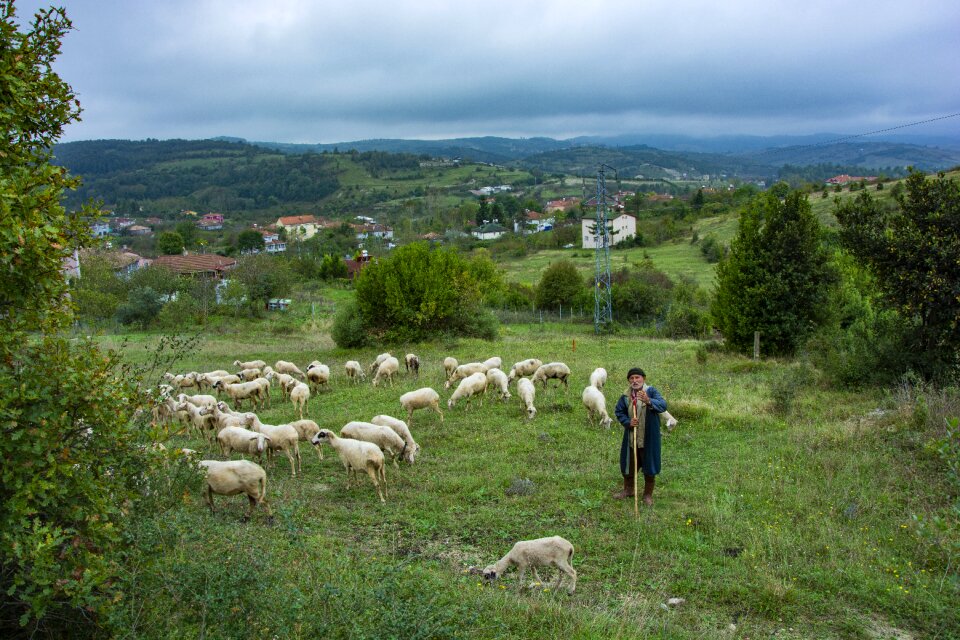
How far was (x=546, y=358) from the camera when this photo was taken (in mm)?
22859

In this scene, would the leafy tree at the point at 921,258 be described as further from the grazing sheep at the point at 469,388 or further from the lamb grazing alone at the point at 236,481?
the lamb grazing alone at the point at 236,481

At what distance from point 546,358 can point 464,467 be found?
12.3 m

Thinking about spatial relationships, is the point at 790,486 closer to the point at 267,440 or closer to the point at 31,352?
the point at 267,440

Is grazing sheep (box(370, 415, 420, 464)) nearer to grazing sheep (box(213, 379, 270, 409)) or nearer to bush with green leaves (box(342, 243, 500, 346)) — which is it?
grazing sheep (box(213, 379, 270, 409))

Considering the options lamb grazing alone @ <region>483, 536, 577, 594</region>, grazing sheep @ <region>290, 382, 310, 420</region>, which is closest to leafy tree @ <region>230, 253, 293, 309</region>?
grazing sheep @ <region>290, 382, 310, 420</region>

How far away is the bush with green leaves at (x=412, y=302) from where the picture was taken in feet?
92.2

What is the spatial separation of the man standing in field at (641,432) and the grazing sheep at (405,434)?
3970mm

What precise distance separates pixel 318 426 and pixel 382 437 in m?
2.31

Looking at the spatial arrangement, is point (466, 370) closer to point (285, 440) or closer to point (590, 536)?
point (285, 440)

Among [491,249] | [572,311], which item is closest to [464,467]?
[572,311]

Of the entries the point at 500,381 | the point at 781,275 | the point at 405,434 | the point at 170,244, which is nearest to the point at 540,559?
the point at 405,434

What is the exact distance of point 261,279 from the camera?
1721 inches

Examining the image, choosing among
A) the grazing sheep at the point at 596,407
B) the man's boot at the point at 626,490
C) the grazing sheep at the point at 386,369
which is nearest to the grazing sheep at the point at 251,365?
the grazing sheep at the point at 386,369

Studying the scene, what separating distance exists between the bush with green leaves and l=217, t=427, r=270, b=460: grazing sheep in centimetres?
1663
